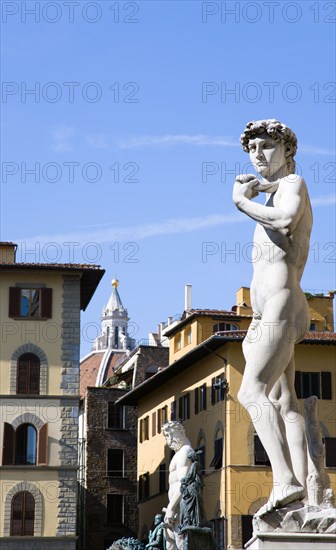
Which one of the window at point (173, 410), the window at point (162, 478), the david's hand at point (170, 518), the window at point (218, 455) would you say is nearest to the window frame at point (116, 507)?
the window at point (162, 478)

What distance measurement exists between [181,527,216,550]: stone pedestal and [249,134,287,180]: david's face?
363 centimetres

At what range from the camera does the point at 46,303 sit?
57.0m

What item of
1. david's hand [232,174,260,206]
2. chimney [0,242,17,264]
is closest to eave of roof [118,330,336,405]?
chimney [0,242,17,264]

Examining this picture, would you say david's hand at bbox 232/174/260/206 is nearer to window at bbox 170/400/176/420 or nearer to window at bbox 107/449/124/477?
window at bbox 170/400/176/420

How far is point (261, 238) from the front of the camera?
1090 centimetres

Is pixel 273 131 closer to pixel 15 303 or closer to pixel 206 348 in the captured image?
pixel 206 348

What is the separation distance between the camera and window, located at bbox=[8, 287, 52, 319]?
5694 cm

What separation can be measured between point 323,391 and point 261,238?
43.9 m

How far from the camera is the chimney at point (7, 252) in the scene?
60.3 metres

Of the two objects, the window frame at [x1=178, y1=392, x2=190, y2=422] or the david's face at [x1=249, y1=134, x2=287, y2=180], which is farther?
the window frame at [x1=178, y1=392, x2=190, y2=422]

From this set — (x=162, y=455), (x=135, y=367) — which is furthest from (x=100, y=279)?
(x=135, y=367)

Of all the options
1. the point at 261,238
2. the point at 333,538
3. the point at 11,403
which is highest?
the point at 11,403

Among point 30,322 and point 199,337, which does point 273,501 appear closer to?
point 30,322

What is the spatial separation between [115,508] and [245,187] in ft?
237
